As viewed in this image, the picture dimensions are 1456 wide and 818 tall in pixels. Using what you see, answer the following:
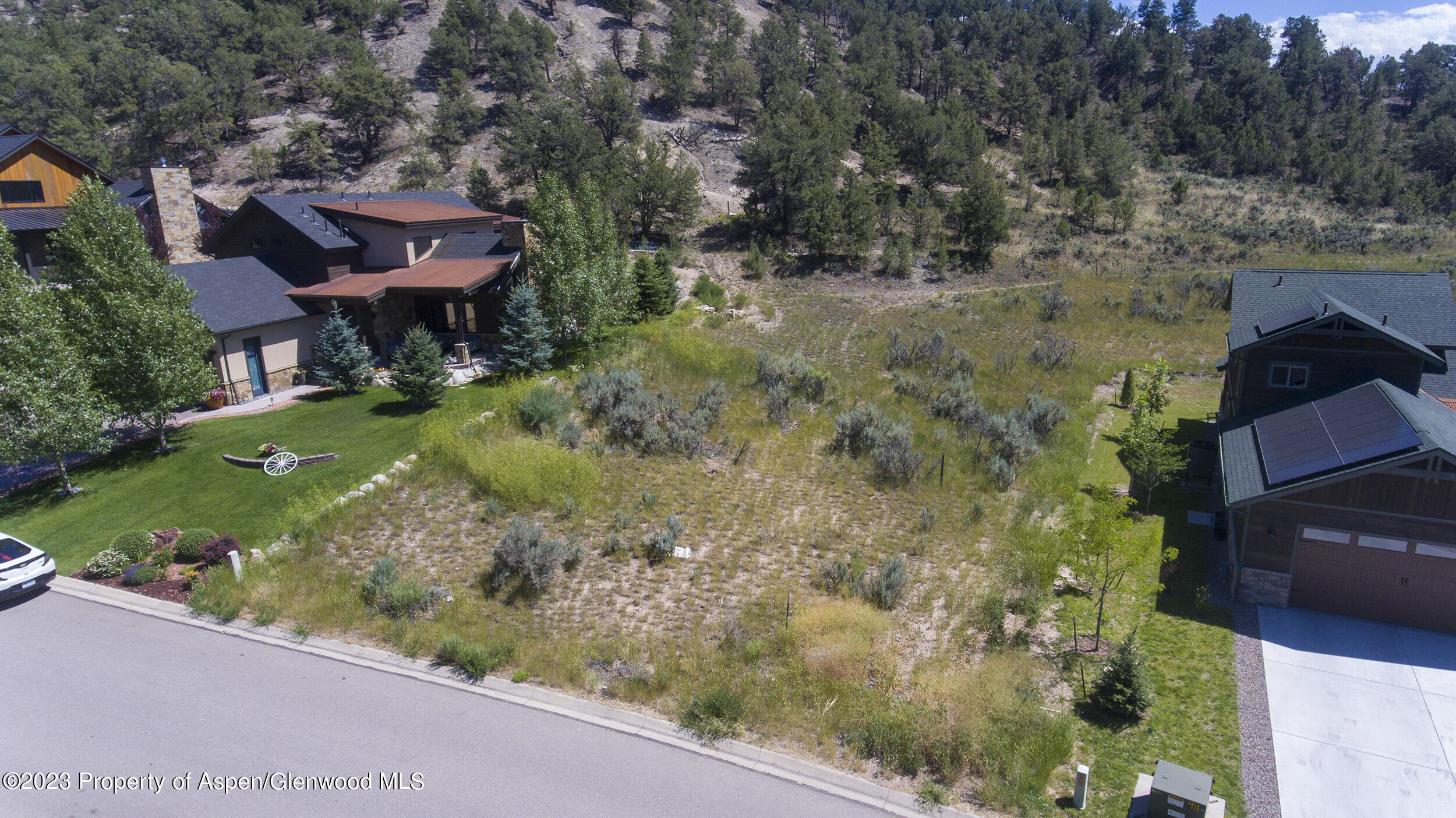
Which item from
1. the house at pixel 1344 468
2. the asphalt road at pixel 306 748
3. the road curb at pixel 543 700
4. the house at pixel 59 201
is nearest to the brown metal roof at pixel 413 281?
the house at pixel 59 201

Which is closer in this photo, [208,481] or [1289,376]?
[1289,376]

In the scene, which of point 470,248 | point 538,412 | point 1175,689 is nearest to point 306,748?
point 538,412

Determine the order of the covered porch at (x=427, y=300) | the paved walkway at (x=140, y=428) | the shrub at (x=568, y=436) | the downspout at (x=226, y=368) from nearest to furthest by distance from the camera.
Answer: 1. the paved walkway at (x=140, y=428)
2. the shrub at (x=568, y=436)
3. the downspout at (x=226, y=368)
4. the covered porch at (x=427, y=300)

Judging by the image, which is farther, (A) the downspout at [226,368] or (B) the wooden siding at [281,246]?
(B) the wooden siding at [281,246]

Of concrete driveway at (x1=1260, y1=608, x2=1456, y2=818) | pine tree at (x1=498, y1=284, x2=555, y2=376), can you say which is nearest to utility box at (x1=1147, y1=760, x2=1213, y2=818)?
concrete driveway at (x1=1260, y1=608, x2=1456, y2=818)

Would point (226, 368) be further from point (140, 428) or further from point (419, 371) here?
point (419, 371)

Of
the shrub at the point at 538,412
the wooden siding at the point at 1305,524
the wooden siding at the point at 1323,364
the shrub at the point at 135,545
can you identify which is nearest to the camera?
the wooden siding at the point at 1305,524

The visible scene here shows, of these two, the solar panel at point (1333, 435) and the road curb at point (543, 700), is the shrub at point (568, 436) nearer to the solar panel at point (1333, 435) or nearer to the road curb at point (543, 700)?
the road curb at point (543, 700)

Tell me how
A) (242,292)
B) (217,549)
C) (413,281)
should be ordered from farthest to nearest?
(413,281) → (242,292) → (217,549)

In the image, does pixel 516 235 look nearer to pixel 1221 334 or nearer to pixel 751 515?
pixel 751 515
